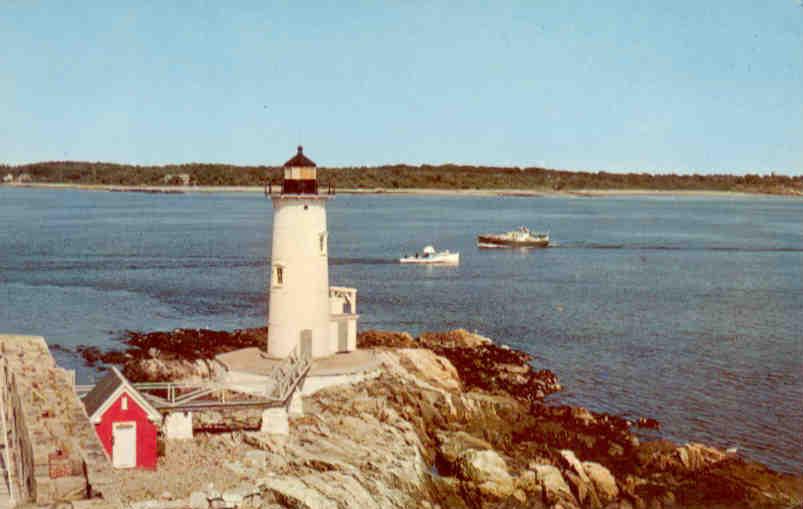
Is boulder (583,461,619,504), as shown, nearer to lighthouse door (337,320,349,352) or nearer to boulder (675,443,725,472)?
boulder (675,443,725,472)

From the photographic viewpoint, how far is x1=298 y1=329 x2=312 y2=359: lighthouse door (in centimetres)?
2294

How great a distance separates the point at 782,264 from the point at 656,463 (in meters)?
56.1

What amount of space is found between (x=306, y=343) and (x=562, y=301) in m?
29.5

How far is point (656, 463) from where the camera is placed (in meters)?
21.8

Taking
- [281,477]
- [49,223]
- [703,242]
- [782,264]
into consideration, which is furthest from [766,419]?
[49,223]

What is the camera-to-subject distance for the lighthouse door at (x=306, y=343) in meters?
22.9

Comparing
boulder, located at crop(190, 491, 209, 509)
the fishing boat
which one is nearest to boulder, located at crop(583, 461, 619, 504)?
boulder, located at crop(190, 491, 209, 509)

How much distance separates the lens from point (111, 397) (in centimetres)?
1541

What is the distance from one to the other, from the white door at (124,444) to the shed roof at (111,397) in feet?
1.07

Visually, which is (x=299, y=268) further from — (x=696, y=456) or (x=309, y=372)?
(x=696, y=456)

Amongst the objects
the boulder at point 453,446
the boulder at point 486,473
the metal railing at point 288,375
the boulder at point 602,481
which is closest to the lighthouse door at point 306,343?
the metal railing at point 288,375

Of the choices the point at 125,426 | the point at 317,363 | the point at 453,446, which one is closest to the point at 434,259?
the point at 317,363

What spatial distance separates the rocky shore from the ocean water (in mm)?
2918

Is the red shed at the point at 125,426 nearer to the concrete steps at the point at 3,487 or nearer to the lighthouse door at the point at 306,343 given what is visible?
the concrete steps at the point at 3,487
